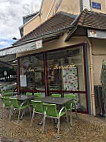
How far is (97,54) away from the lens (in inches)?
218

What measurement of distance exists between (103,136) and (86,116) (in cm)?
A: 156

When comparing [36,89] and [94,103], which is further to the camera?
[36,89]

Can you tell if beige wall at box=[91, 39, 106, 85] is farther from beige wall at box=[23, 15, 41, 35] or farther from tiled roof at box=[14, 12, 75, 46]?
beige wall at box=[23, 15, 41, 35]

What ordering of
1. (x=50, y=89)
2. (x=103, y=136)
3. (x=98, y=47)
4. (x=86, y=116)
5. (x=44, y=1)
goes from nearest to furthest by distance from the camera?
(x=103, y=136) < (x=86, y=116) < (x=98, y=47) < (x=50, y=89) < (x=44, y=1)

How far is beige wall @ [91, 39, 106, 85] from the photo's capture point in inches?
215

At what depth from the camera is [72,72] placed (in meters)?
6.09

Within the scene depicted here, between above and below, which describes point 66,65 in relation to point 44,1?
below

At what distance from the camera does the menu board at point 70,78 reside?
5984 millimetres

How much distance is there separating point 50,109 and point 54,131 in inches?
28.9

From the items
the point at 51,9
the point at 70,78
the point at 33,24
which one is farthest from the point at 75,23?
the point at 33,24

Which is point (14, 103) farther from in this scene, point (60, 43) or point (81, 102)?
point (60, 43)

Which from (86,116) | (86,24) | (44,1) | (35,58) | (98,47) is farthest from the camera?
(44,1)

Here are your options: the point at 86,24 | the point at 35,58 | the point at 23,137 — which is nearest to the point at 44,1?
the point at 35,58

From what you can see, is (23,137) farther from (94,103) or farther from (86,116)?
(94,103)
